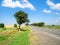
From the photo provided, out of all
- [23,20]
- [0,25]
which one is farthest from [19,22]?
[0,25]

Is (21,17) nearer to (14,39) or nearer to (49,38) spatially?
(49,38)

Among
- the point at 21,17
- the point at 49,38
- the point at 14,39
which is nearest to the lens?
the point at 14,39

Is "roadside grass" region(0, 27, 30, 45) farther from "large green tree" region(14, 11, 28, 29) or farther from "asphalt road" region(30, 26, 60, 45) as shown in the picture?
"large green tree" region(14, 11, 28, 29)

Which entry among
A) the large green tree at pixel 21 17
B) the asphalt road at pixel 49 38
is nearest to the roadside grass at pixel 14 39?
the asphalt road at pixel 49 38

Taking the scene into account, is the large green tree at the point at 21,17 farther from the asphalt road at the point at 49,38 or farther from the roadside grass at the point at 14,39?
the roadside grass at the point at 14,39

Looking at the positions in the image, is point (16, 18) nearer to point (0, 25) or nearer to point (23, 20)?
point (23, 20)

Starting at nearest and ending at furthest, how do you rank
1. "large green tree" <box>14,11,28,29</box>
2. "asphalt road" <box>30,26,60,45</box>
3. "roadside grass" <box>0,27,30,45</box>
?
1. "asphalt road" <box>30,26,60,45</box>
2. "roadside grass" <box>0,27,30,45</box>
3. "large green tree" <box>14,11,28,29</box>

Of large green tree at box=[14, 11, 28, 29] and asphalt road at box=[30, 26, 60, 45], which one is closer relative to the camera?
asphalt road at box=[30, 26, 60, 45]

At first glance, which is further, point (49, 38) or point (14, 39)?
point (49, 38)

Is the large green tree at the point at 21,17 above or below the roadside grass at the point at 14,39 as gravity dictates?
above

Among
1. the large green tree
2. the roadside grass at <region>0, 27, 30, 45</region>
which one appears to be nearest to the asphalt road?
the roadside grass at <region>0, 27, 30, 45</region>

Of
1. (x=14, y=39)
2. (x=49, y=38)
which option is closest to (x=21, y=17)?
(x=49, y=38)

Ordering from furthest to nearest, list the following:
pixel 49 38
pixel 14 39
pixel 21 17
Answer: pixel 21 17 < pixel 49 38 < pixel 14 39

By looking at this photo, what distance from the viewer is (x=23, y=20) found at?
61594mm
